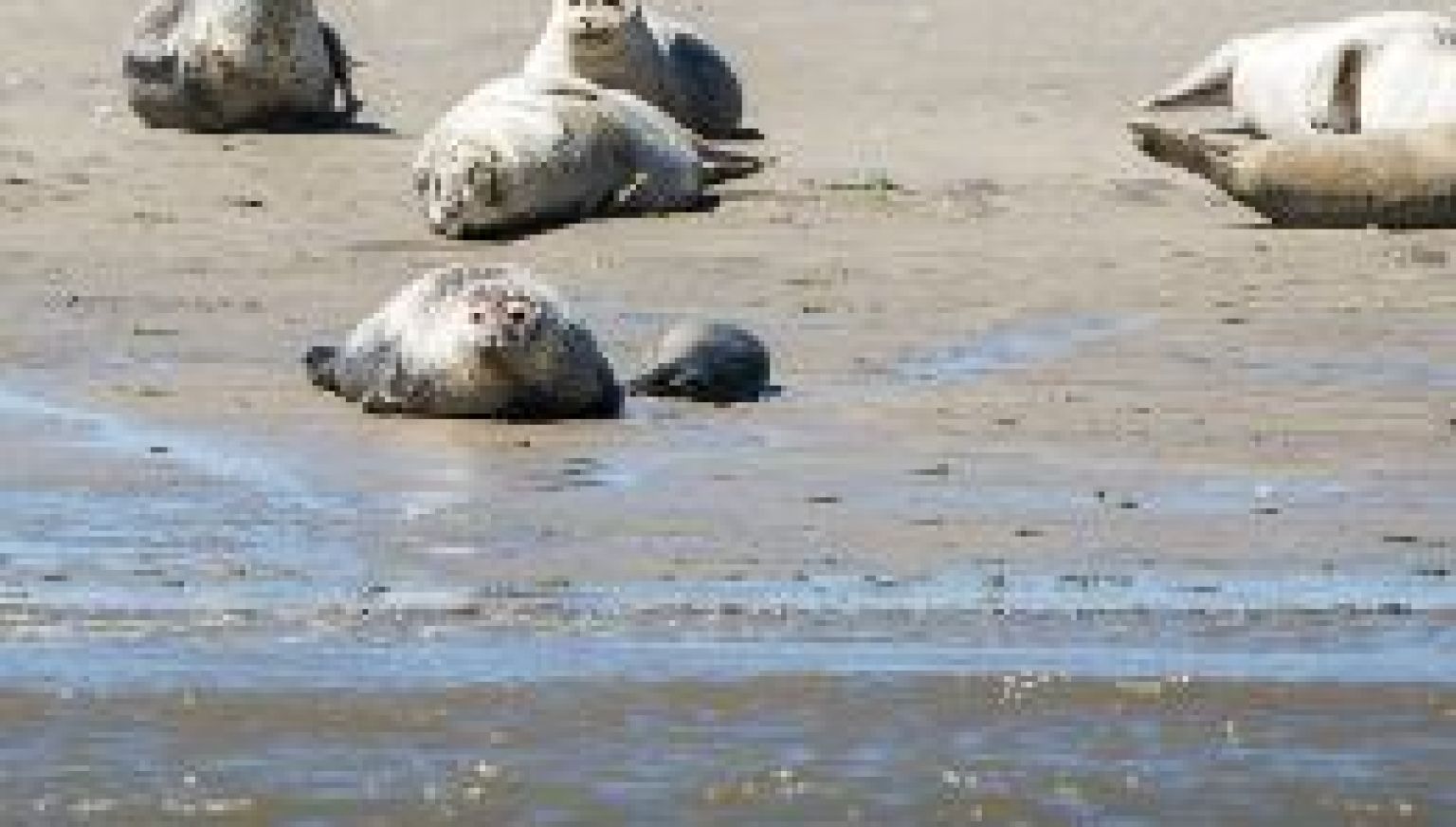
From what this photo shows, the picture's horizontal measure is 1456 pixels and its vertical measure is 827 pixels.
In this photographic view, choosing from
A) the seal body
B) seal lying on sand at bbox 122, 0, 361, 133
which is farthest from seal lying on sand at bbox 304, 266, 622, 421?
seal lying on sand at bbox 122, 0, 361, 133

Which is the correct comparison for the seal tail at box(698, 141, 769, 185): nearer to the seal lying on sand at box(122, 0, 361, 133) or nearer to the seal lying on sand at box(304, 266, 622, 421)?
the seal lying on sand at box(122, 0, 361, 133)

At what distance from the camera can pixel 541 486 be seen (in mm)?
9086

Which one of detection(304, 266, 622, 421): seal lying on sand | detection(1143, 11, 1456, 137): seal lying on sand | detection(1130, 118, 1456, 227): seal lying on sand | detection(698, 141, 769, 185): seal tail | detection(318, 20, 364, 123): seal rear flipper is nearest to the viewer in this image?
detection(304, 266, 622, 421): seal lying on sand

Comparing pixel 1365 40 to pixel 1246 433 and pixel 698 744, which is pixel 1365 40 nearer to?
pixel 1246 433

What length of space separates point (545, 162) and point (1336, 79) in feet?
10.7

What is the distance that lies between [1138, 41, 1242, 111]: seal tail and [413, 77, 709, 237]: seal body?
2.54 meters

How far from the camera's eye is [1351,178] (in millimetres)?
13602

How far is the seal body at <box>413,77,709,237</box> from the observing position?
13664 mm

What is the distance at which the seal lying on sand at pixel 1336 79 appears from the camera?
49.3 ft

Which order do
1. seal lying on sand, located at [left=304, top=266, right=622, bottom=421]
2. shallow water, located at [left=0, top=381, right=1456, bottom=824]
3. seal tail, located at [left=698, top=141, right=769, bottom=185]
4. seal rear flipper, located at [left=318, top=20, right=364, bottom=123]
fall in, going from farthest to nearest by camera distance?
seal rear flipper, located at [left=318, top=20, right=364, bottom=123]
seal tail, located at [left=698, top=141, right=769, bottom=185]
seal lying on sand, located at [left=304, top=266, right=622, bottom=421]
shallow water, located at [left=0, top=381, right=1456, bottom=824]

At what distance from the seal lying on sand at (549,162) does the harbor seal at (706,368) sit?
10.4ft

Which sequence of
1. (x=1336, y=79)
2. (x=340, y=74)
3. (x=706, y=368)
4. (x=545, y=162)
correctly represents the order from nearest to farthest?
(x=706, y=368)
(x=545, y=162)
(x=1336, y=79)
(x=340, y=74)

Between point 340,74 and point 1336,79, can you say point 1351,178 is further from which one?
point 340,74

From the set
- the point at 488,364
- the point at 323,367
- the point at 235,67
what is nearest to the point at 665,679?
the point at 488,364
